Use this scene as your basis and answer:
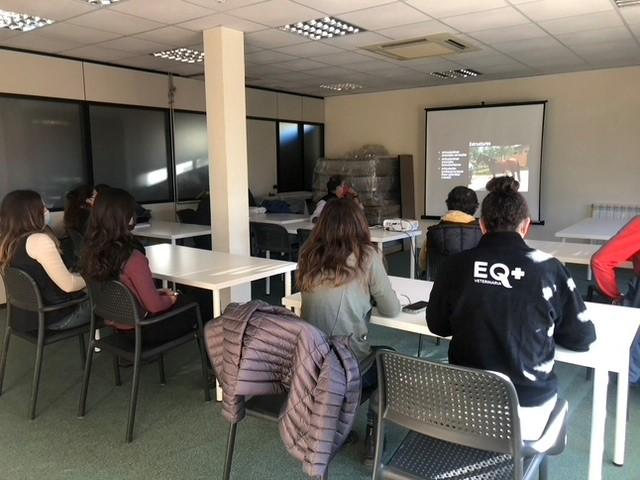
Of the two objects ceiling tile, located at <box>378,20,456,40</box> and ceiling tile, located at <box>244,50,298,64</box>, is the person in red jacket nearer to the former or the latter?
ceiling tile, located at <box>378,20,456,40</box>

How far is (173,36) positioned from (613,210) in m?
5.37

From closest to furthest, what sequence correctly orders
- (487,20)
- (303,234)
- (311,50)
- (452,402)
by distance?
(452,402), (487,20), (311,50), (303,234)

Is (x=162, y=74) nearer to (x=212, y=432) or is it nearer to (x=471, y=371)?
(x=212, y=432)

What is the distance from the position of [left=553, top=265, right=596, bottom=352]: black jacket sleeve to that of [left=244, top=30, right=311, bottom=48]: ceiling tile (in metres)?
3.45

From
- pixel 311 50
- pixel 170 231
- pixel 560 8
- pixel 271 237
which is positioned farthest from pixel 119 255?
pixel 560 8

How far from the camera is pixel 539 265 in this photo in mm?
1582

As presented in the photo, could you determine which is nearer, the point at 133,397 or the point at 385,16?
the point at 133,397

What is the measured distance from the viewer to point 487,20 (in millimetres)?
4031

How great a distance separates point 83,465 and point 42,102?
13.3 feet

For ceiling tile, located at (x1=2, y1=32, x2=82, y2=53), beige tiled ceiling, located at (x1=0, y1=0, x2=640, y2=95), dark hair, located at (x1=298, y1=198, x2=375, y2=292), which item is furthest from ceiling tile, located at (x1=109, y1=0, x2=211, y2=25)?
dark hair, located at (x1=298, y1=198, x2=375, y2=292)

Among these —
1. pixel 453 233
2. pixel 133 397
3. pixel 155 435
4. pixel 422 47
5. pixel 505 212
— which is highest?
pixel 422 47

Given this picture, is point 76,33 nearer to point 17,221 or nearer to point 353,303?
point 17,221

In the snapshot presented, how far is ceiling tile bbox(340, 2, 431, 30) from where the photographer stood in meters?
3.70

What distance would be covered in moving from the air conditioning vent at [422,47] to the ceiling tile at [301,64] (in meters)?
0.81
